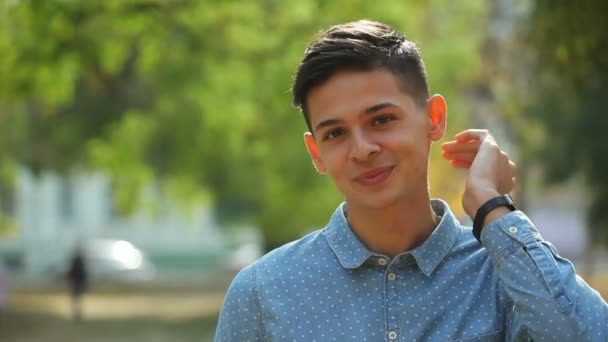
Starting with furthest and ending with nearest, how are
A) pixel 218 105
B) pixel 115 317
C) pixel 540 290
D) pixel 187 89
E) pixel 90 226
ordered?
pixel 90 226 < pixel 115 317 < pixel 218 105 < pixel 187 89 < pixel 540 290

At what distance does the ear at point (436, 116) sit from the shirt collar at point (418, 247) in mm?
188

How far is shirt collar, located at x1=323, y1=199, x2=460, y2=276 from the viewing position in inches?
117

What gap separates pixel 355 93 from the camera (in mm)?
2977

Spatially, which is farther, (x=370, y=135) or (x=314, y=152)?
(x=314, y=152)

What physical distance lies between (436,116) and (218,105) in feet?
66.7

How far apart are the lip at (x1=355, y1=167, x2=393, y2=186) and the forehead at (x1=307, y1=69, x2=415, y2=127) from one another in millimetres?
141

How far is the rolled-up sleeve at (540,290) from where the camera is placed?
2.72 m

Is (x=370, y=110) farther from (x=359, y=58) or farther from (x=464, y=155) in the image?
(x=464, y=155)

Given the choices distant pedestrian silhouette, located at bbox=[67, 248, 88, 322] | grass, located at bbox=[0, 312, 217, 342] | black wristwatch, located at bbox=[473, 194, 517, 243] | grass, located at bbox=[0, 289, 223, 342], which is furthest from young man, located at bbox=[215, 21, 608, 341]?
distant pedestrian silhouette, located at bbox=[67, 248, 88, 322]

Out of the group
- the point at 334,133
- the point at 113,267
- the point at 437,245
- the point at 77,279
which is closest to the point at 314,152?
the point at 334,133

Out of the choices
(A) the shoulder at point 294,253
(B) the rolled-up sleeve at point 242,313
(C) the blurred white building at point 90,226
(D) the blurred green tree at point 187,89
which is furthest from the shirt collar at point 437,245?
(C) the blurred white building at point 90,226

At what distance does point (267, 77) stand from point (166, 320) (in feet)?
26.9

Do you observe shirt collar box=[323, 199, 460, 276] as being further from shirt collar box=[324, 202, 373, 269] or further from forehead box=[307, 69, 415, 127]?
forehead box=[307, 69, 415, 127]

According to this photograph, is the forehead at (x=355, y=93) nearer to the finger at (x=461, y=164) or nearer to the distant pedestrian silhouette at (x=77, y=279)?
the finger at (x=461, y=164)
